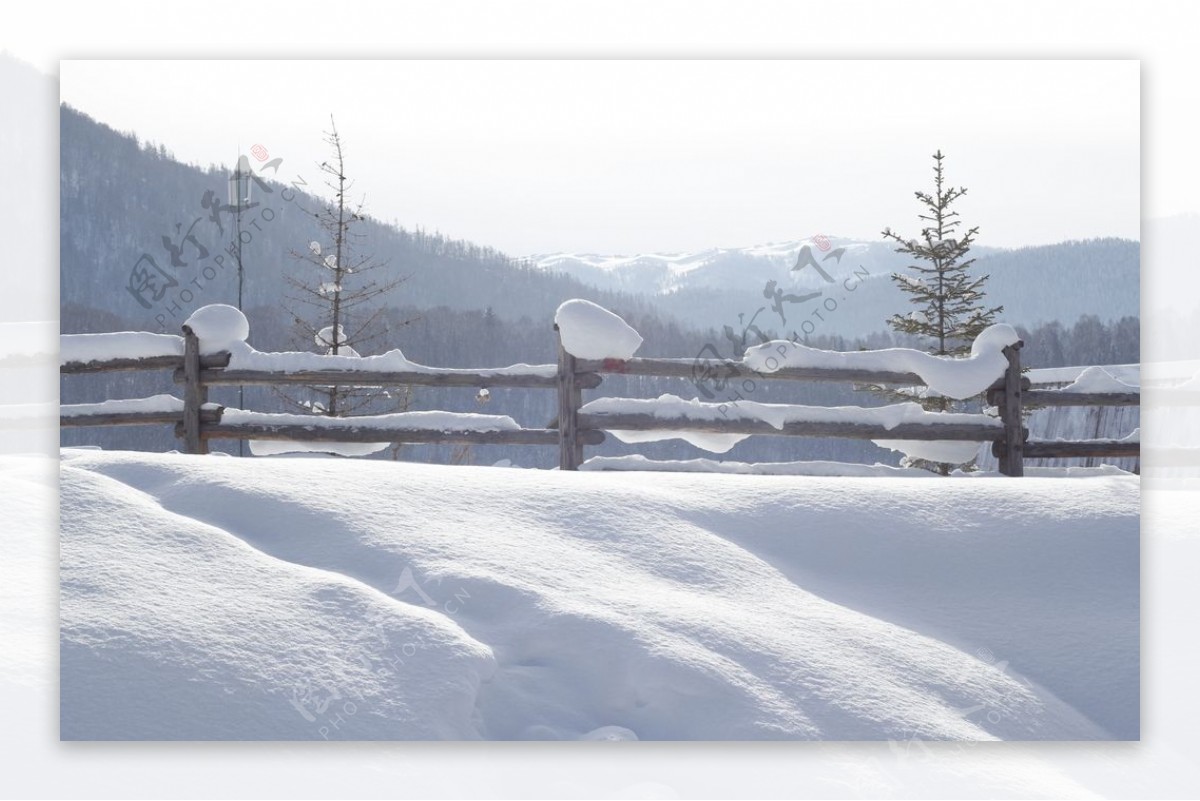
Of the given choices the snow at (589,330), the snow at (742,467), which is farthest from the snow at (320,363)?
the snow at (742,467)

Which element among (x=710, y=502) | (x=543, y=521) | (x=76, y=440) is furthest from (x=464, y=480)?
(x=76, y=440)

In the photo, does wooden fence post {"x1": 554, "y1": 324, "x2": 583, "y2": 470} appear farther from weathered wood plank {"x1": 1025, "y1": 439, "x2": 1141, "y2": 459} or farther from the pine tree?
the pine tree

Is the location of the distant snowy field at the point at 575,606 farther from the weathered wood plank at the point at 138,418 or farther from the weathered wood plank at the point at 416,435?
the weathered wood plank at the point at 138,418

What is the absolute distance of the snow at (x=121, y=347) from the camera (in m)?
6.45

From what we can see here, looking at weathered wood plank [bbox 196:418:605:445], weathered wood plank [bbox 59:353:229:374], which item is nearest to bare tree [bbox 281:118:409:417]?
weathered wood plank [bbox 59:353:229:374]

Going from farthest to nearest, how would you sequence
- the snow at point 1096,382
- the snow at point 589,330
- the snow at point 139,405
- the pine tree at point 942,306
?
1. the pine tree at point 942,306
2. the snow at point 1096,382
3. the snow at point 139,405
4. the snow at point 589,330

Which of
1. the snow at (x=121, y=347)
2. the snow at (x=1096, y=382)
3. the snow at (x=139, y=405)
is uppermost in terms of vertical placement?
the snow at (x=121, y=347)

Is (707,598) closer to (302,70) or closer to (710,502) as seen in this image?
(710,502)

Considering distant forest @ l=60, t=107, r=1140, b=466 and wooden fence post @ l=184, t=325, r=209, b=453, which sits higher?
distant forest @ l=60, t=107, r=1140, b=466

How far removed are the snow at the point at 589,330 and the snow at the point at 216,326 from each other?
7.74 ft

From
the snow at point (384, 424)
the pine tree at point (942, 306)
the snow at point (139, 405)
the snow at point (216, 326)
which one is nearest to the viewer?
the snow at point (384, 424)

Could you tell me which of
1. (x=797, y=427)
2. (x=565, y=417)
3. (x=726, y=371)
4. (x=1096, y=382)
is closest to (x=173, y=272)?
(x=565, y=417)

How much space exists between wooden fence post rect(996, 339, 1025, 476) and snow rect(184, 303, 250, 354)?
5384 mm

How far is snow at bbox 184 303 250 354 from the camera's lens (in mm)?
6656
